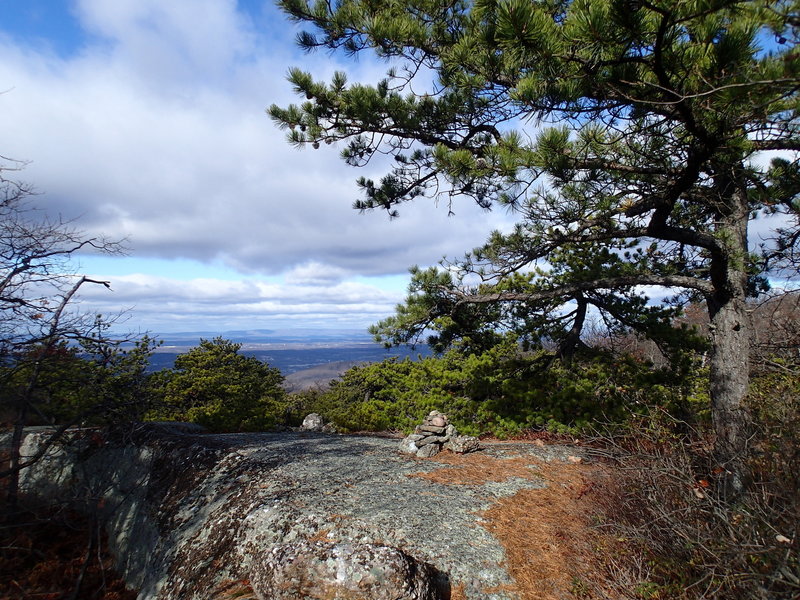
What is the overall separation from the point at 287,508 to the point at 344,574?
120 cm

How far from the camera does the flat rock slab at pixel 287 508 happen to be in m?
3.34

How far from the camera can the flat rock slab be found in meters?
3.34

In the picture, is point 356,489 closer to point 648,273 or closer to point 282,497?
point 282,497

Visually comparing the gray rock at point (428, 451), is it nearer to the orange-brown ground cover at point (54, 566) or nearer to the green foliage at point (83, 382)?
the orange-brown ground cover at point (54, 566)

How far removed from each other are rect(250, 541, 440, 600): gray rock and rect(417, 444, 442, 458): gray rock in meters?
2.75

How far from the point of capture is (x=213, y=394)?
38.3 feet

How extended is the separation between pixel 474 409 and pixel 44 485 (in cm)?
719

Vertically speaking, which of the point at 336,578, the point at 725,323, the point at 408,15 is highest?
the point at 408,15

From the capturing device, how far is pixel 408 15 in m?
4.92

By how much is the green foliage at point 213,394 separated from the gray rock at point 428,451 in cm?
594

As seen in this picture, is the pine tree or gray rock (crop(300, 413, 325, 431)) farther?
gray rock (crop(300, 413, 325, 431))

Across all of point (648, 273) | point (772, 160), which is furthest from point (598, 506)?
point (772, 160)

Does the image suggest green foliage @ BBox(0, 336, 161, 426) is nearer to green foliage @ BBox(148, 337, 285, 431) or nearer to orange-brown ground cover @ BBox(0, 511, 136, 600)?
orange-brown ground cover @ BBox(0, 511, 136, 600)

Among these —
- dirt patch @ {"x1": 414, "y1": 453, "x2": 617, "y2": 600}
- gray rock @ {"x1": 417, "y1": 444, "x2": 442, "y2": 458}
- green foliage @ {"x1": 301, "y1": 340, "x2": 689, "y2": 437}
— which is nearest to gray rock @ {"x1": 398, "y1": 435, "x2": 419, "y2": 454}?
gray rock @ {"x1": 417, "y1": 444, "x2": 442, "y2": 458}
